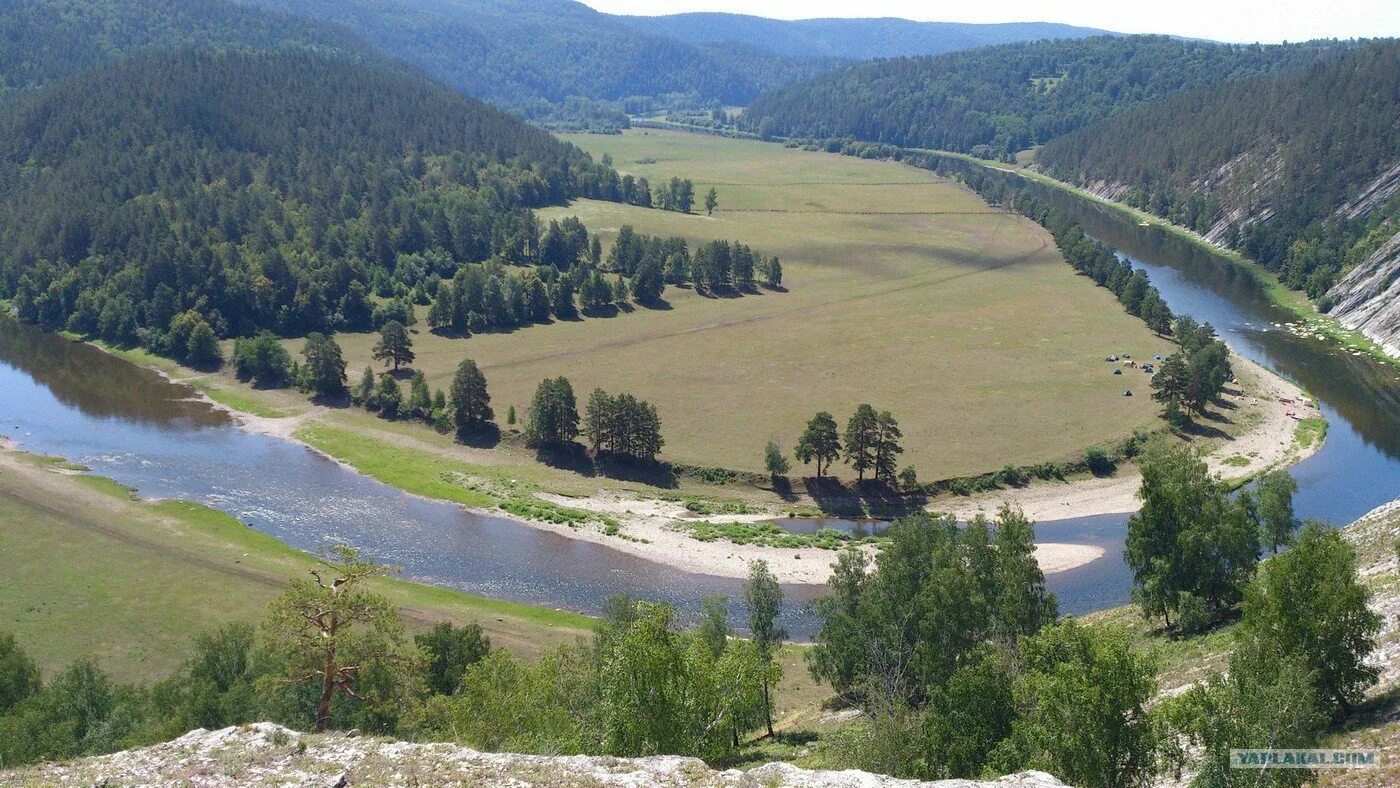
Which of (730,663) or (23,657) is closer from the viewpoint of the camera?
(730,663)

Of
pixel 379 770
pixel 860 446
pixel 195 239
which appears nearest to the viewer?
pixel 379 770

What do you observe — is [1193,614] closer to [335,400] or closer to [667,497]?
[667,497]

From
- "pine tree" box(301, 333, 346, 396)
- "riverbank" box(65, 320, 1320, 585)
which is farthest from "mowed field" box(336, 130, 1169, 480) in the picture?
"riverbank" box(65, 320, 1320, 585)

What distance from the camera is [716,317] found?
14962 cm

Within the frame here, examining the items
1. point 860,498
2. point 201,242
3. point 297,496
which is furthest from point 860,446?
point 201,242

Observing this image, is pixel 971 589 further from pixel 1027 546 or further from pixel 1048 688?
pixel 1048 688

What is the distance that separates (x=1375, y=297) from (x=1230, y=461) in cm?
7171

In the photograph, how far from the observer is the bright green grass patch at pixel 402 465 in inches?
3654

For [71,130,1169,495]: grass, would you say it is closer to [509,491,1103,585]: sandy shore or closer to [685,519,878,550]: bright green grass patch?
[509,491,1103,585]: sandy shore

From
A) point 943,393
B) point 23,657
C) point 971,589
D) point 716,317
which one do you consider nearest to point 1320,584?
point 971,589

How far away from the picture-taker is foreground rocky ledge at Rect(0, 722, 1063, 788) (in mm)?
23922

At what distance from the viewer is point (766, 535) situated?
83.6m

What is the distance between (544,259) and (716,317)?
4801 cm

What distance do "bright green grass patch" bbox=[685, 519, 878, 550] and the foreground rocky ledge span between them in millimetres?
56592
